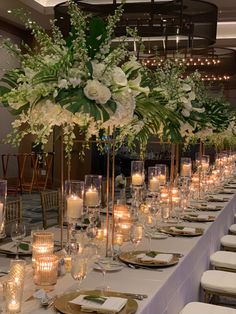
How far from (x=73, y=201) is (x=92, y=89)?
67 centimetres

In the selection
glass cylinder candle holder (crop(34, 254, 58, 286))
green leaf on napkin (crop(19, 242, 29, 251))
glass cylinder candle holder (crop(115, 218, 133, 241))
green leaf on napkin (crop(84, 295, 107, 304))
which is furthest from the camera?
glass cylinder candle holder (crop(115, 218, 133, 241))

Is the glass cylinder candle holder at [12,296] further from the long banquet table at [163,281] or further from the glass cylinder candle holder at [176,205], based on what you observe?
the glass cylinder candle holder at [176,205]

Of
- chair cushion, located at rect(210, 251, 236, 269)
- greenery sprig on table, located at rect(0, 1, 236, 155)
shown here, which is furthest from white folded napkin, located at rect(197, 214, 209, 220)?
greenery sprig on table, located at rect(0, 1, 236, 155)

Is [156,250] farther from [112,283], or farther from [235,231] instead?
[235,231]

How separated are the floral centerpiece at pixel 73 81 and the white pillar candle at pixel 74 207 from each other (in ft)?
1.36

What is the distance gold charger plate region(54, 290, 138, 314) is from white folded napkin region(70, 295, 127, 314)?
0.02m

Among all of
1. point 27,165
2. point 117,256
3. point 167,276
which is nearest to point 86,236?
point 117,256

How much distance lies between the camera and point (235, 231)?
18.1 feet

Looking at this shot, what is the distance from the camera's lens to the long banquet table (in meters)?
2.32

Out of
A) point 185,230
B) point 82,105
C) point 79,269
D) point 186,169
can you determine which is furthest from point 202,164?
point 79,269

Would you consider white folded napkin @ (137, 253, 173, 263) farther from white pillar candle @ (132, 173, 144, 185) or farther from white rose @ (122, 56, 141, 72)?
white pillar candle @ (132, 173, 144, 185)

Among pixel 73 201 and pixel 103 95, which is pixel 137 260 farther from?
pixel 103 95

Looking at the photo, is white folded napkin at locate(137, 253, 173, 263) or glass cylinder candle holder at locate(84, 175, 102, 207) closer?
white folded napkin at locate(137, 253, 173, 263)

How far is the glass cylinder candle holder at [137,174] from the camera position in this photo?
4.44 m
